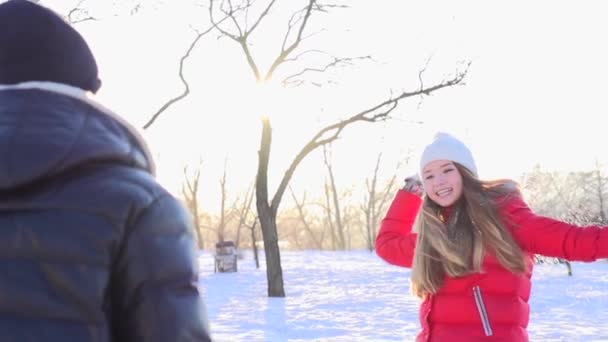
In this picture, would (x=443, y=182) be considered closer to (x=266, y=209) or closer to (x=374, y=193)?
(x=266, y=209)

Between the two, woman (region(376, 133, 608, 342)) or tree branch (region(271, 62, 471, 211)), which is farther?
tree branch (region(271, 62, 471, 211))

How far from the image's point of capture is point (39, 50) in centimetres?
155

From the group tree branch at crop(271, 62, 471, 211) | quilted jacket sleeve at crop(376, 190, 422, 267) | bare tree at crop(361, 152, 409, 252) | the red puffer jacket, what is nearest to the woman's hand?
quilted jacket sleeve at crop(376, 190, 422, 267)

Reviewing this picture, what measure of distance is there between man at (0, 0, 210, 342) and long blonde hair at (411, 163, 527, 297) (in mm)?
2444

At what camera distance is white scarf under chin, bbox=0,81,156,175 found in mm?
1529

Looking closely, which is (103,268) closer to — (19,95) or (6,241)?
(6,241)

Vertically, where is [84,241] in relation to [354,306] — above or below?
above

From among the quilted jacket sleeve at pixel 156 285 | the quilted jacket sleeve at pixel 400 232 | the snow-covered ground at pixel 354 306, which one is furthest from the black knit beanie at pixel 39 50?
the snow-covered ground at pixel 354 306

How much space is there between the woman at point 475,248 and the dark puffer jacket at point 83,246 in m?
2.44

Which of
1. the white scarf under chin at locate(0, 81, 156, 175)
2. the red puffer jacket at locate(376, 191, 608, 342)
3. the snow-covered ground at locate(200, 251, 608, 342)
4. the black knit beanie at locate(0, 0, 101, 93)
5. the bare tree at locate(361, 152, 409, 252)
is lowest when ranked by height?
Result: the snow-covered ground at locate(200, 251, 608, 342)

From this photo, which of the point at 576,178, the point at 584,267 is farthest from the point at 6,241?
the point at 576,178

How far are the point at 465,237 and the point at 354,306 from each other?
41.2ft

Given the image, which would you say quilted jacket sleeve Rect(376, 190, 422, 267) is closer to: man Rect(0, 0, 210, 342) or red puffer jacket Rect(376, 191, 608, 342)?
red puffer jacket Rect(376, 191, 608, 342)

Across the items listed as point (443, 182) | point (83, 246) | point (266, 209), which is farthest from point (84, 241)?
point (266, 209)
